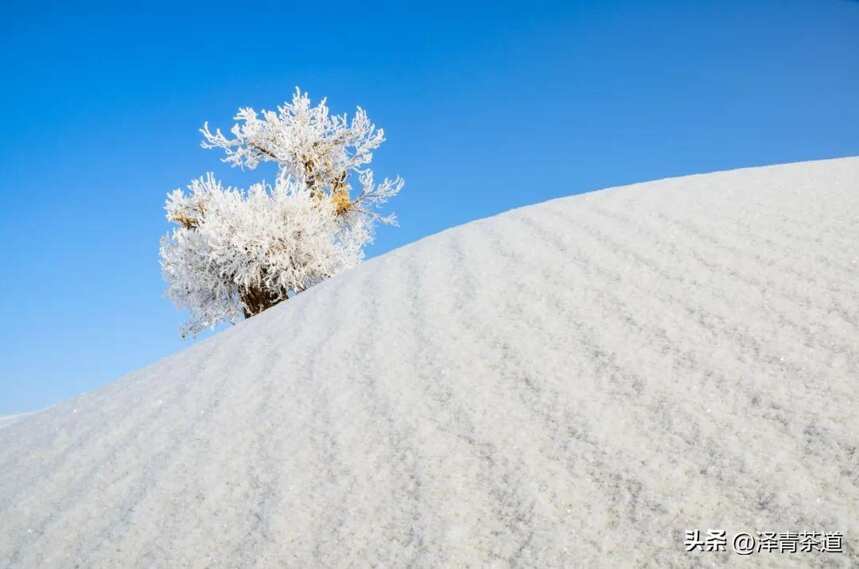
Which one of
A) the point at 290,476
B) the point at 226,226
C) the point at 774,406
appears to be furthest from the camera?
the point at 226,226

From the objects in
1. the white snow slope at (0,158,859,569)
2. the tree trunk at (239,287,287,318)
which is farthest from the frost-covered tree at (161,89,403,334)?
the white snow slope at (0,158,859,569)

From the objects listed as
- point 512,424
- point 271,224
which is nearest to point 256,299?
point 271,224

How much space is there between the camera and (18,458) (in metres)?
2.68

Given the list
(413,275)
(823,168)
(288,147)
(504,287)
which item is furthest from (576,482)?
(288,147)

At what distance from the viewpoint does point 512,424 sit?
1681mm

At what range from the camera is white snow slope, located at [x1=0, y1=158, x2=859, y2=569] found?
130 centimetres

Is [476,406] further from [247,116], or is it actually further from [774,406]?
[247,116]

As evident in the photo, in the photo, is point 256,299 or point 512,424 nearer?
point 512,424

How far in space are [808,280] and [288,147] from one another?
1112 centimetres

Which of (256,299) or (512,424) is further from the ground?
(256,299)

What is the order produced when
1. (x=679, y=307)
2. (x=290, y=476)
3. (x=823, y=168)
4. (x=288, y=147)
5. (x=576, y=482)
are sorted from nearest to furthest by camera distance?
(x=576, y=482) < (x=290, y=476) < (x=679, y=307) < (x=823, y=168) < (x=288, y=147)

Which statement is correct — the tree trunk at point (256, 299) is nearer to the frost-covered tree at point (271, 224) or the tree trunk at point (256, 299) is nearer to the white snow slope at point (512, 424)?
the frost-covered tree at point (271, 224)

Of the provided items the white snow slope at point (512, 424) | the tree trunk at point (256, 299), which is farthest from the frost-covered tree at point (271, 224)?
the white snow slope at point (512, 424)

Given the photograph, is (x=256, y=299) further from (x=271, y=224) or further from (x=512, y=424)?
(x=512, y=424)
